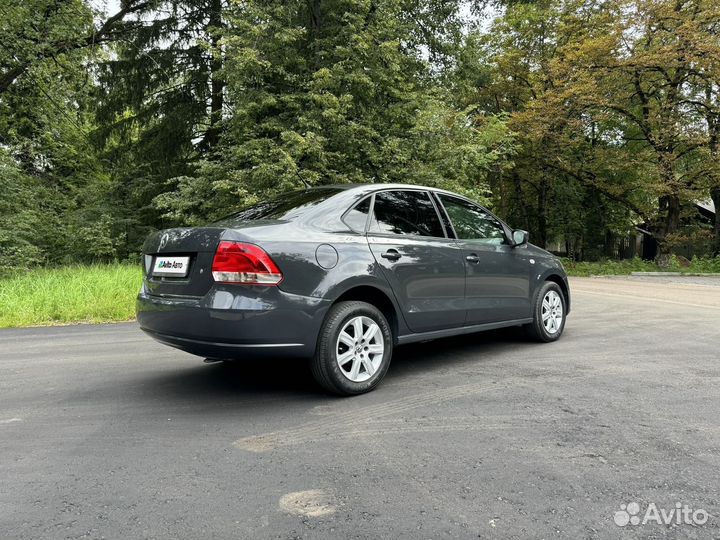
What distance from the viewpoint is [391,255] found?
4160 millimetres

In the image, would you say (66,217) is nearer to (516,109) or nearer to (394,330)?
(394,330)

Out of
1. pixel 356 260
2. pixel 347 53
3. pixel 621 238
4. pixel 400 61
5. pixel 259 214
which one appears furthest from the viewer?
pixel 621 238

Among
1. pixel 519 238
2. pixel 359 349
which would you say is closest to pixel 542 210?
pixel 519 238

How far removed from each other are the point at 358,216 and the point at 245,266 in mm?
1119

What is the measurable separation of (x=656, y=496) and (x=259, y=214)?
127 inches

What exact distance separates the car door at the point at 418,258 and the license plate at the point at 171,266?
1407mm

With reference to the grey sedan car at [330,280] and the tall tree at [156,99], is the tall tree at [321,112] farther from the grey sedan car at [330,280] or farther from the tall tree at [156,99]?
the grey sedan car at [330,280]

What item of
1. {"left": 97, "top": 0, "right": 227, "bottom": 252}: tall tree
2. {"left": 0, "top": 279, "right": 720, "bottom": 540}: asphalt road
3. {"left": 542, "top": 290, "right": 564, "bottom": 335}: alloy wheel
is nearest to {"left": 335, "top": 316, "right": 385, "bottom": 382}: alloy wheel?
{"left": 0, "top": 279, "right": 720, "bottom": 540}: asphalt road

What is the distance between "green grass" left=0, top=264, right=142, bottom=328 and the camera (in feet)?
24.0

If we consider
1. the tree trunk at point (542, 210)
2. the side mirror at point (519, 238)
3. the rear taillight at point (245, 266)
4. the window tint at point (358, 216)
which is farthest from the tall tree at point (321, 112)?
the tree trunk at point (542, 210)

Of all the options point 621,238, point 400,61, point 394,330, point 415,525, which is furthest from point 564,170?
point 415,525

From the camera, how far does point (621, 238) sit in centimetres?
3441

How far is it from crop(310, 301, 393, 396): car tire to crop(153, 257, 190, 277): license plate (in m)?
1.08

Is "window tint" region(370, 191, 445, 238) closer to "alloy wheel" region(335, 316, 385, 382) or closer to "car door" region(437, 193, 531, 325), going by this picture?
"car door" region(437, 193, 531, 325)
